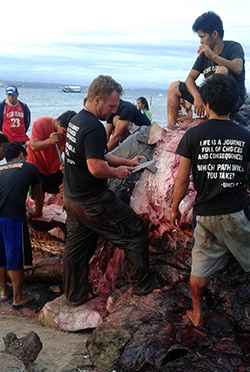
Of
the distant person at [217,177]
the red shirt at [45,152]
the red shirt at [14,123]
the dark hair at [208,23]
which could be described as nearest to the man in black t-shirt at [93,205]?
the distant person at [217,177]

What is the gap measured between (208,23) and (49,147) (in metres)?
2.83

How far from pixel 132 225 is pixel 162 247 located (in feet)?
1.86

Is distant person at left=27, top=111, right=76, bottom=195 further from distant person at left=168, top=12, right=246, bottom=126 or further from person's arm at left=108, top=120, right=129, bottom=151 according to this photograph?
distant person at left=168, top=12, right=246, bottom=126

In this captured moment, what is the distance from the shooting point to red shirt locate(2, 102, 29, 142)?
7953 mm

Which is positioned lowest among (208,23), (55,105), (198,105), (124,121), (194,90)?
(55,105)

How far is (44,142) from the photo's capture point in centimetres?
584

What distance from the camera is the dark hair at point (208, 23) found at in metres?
4.61

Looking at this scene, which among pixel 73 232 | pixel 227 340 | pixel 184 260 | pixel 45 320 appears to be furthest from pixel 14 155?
pixel 227 340

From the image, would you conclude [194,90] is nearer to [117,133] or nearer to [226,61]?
[226,61]

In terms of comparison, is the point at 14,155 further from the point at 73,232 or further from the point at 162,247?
the point at 162,247

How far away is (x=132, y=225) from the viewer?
429 cm

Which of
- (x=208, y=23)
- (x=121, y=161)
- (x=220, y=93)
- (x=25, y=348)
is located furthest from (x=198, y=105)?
(x=25, y=348)

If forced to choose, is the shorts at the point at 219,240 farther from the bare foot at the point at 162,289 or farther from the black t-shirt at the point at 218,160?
the bare foot at the point at 162,289

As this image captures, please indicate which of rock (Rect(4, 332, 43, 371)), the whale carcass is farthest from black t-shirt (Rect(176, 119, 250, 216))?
rock (Rect(4, 332, 43, 371))
